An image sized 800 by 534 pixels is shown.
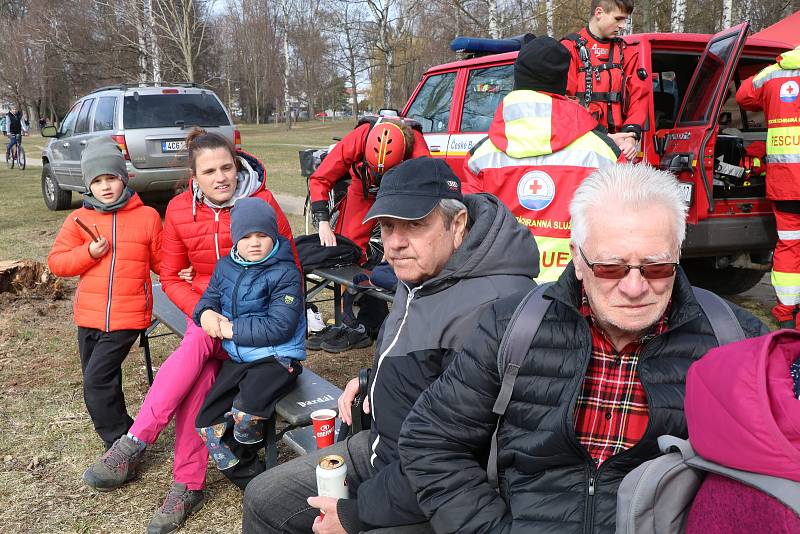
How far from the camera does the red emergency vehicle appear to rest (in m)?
4.49

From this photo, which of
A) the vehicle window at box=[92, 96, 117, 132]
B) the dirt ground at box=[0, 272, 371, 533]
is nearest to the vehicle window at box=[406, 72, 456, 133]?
the dirt ground at box=[0, 272, 371, 533]

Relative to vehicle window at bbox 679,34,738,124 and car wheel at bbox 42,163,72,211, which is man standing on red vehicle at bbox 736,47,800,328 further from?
car wheel at bbox 42,163,72,211

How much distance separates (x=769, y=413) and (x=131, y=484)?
10.1 feet

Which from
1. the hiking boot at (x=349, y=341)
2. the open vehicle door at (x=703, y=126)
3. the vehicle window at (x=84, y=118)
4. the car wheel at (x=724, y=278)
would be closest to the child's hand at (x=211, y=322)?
the hiking boot at (x=349, y=341)

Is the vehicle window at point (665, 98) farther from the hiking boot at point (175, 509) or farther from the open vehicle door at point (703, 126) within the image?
the hiking boot at point (175, 509)

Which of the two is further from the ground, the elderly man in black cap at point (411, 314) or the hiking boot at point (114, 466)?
the elderly man in black cap at point (411, 314)

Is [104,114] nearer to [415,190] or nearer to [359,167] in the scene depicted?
[359,167]

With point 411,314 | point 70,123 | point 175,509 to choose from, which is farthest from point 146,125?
point 411,314

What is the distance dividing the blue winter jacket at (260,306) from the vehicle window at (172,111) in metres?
7.91

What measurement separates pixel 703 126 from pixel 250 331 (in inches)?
131

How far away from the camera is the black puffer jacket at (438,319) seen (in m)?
1.91

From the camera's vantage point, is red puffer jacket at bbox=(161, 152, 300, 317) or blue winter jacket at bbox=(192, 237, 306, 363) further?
red puffer jacket at bbox=(161, 152, 300, 317)

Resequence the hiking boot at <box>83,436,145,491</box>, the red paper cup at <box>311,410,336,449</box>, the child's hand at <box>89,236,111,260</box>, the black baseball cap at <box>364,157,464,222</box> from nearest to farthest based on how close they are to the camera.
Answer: the black baseball cap at <box>364,157,464,222</box>, the red paper cup at <box>311,410,336,449</box>, the hiking boot at <box>83,436,145,491</box>, the child's hand at <box>89,236,111,260</box>

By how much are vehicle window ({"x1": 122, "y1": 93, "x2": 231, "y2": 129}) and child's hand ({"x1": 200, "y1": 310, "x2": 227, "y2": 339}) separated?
7980mm
